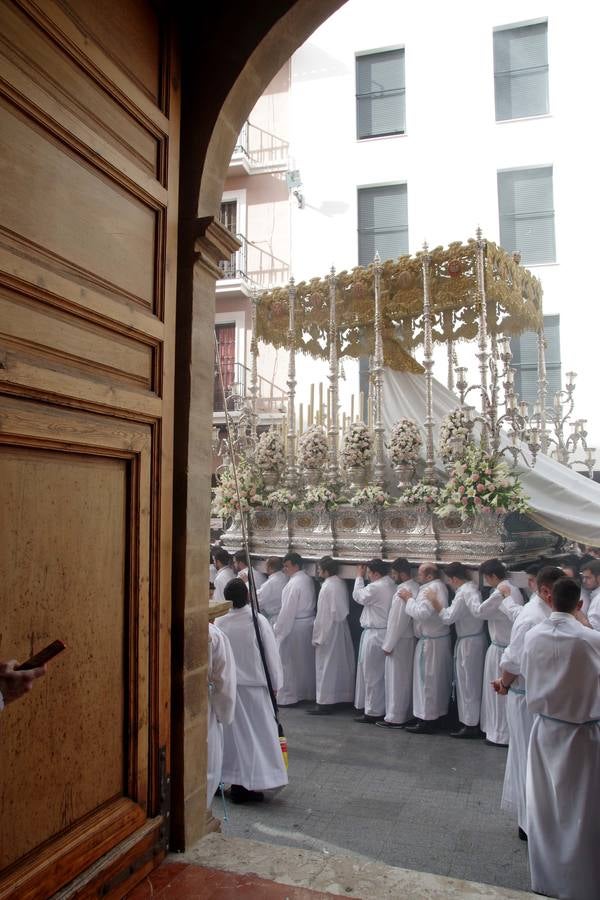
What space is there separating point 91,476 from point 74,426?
0.18 meters

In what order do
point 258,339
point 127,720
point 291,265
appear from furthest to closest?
point 291,265 → point 258,339 → point 127,720

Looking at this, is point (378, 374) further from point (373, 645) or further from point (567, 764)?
point (567, 764)

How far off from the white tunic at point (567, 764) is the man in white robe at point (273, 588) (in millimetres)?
4524

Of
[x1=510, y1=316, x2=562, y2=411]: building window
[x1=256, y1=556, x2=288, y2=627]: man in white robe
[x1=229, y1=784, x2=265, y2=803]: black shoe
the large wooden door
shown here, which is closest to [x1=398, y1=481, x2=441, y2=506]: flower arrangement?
[x1=256, y1=556, x2=288, y2=627]: man in white robe

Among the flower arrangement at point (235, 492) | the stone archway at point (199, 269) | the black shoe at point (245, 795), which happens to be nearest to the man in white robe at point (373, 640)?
the flower arrangement at point (235, 492)

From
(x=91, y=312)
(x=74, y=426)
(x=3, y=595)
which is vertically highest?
(x=91, y=312)

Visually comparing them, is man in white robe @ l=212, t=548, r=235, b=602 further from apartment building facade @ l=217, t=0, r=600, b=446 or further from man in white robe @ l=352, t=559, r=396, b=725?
apartment building facade @ l=217, t=0, r=600, b=446

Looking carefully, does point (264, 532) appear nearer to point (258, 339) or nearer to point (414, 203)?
point (258, 339)

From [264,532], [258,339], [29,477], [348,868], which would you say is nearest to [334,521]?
[264,532]

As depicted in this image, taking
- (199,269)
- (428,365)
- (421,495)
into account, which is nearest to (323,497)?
(421,495)

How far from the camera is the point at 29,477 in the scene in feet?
6.02

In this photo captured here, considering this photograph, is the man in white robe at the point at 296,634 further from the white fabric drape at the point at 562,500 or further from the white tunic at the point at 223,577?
the white fabric drape at the point at 562,500

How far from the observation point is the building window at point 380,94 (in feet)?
49.2

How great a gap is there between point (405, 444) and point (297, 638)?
2.57m
